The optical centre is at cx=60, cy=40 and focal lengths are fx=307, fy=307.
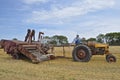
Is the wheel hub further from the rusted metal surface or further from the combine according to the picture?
the rusted metal surface

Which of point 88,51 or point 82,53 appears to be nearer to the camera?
point 88,51

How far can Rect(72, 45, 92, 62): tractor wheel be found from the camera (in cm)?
1873

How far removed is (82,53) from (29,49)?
3.27 meters

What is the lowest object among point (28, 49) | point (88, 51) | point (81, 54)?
point (81, 54)

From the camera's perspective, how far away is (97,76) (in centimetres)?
1183

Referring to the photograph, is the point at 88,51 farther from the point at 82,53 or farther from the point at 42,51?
the point at 42,51

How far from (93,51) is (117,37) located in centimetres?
7689

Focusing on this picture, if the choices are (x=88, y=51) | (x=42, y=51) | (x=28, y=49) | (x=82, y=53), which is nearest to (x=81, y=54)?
(x=82, y=53)

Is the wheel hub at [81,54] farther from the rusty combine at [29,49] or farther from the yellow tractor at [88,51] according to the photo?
the rusty combine at [29,49]

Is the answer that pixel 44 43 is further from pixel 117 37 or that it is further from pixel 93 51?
pixel 117 37

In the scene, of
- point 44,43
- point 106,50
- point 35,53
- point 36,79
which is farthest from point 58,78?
point 44,43

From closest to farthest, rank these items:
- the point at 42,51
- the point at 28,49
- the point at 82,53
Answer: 1. the point at 28,49
2. the point at 82,53
3. the point at 42,51

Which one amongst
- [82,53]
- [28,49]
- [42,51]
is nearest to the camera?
[28,49]

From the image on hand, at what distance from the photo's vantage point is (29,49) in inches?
740
